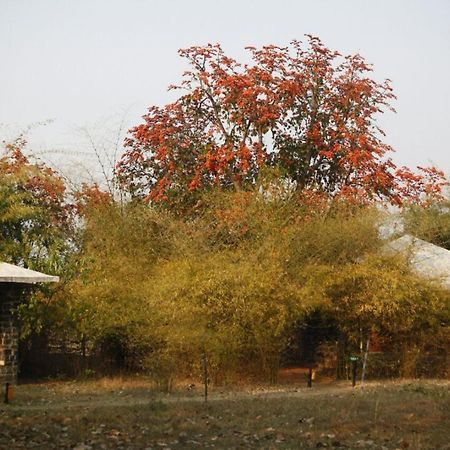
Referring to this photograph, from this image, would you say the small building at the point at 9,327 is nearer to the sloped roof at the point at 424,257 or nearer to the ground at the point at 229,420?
the ground at the point at 229,420

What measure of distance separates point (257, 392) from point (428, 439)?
264 inches

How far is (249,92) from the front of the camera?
25938mm

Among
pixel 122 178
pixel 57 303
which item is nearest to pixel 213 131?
pixel 122 178

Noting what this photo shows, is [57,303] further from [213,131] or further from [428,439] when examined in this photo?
[428,439]

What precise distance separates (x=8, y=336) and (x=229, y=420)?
7375mm

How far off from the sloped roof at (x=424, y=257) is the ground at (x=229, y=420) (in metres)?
4.55

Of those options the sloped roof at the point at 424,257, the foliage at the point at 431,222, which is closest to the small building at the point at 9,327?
the sloped roof at the point at 424,257

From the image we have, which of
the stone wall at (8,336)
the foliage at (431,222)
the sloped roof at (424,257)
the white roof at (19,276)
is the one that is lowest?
the stone wall at (8,336)

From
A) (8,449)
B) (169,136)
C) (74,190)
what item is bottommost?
(8,449)

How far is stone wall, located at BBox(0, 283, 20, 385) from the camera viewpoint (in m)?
18.5

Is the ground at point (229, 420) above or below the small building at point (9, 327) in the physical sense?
below

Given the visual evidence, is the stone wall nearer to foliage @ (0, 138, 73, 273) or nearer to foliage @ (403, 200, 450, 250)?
foliage @ (0, 138, 73, 273)

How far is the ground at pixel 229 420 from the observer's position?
1123 cm

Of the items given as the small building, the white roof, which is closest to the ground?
the small building
